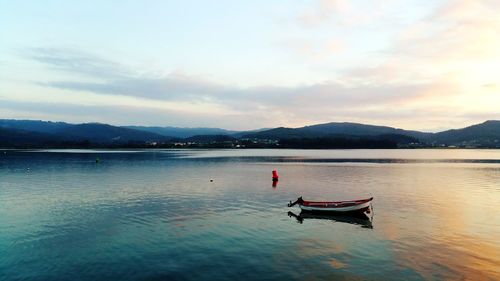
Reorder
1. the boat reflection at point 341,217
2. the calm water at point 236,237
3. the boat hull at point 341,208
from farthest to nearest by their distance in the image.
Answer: the boat hull at point 341,208 < the boat reflection at point 341,217 < the calm water at point 236,237

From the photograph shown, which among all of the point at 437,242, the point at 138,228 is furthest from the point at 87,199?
the point at 437,242

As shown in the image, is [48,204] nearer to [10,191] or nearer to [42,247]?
[10,191]

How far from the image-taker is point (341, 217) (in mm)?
48781

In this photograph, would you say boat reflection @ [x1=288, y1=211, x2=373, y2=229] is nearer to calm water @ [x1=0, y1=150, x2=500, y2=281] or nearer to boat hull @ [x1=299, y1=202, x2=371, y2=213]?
calm water @ [x1=0, y1=150, x2=500, y2=281]

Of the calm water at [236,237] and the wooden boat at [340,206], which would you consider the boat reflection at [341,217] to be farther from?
the wooden boat at [340,206]

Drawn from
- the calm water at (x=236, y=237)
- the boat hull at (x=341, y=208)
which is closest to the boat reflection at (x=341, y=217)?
the calm water at (x=236, y=237)

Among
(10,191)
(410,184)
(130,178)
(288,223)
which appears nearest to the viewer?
(288,223)

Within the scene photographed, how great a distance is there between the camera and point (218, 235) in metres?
37.9

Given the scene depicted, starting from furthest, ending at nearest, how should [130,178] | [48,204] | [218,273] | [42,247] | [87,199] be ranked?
[130,178], [87,199], [48,204], [42,247], [218,273]

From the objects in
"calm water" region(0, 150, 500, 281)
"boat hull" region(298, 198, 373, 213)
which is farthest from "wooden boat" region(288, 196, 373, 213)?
"calm water" region(0, 150, 500, 281)

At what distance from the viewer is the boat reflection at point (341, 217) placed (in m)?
45.8

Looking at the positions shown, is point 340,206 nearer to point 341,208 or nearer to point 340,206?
point 340,206

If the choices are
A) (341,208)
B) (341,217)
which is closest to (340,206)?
(341,208)

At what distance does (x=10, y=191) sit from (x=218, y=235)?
53560 millimetres
